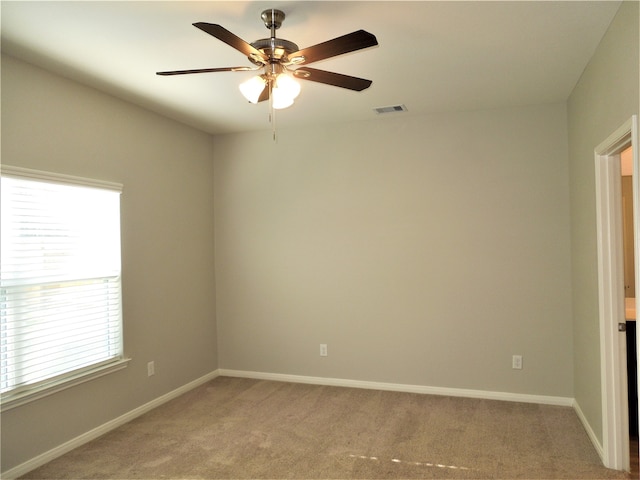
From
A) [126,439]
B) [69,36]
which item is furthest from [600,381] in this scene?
[69,36]

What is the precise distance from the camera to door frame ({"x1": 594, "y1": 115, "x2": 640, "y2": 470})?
2.83 m

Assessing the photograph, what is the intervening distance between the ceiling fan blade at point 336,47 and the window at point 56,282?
198 cm

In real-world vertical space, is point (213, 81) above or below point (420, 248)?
above

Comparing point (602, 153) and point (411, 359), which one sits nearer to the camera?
point (602, 153)

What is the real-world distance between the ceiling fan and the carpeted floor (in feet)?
7.52

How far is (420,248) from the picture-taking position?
4418mm

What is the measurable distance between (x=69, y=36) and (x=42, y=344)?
197 cm

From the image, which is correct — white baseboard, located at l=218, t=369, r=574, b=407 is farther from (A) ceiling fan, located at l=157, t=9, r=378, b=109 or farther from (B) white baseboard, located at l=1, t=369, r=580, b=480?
(A) ceiling fan, located at l=157, t=9, r=378, b=109

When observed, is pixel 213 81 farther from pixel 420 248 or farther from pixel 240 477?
pixel 240 477

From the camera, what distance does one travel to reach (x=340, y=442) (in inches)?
132

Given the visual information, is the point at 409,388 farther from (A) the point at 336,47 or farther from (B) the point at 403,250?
(A) the point at 336,47

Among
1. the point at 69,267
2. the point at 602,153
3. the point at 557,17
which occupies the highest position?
the point at 557,17

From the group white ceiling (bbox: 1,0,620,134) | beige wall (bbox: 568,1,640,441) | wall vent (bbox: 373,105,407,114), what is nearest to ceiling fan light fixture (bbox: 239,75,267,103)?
white ceiling (bbox: 1,0,620,134)

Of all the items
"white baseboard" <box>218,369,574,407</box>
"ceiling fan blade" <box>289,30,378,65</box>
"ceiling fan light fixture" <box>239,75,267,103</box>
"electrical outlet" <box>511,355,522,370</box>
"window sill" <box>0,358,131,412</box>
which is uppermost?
"ceiling fan blade" <box>289,30,378,65</box>
